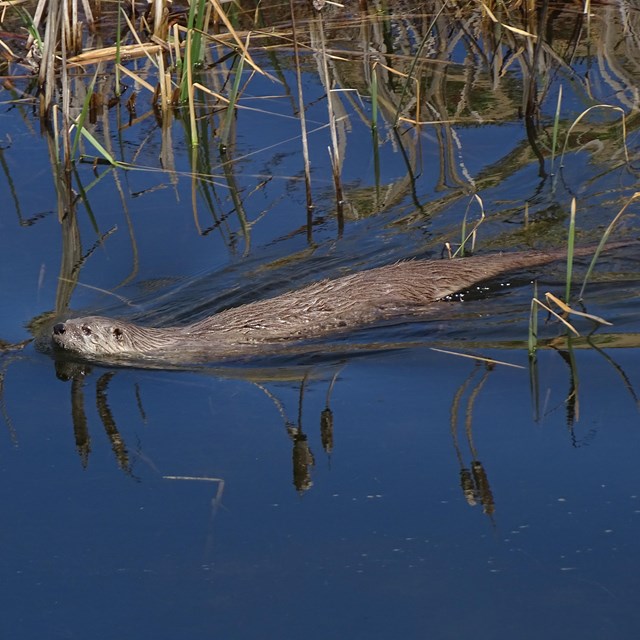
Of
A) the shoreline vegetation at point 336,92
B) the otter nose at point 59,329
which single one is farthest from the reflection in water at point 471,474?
the otter nose at point 59,329

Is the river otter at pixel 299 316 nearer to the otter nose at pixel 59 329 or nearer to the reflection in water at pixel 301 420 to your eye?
the otter nose at pixel 59 329

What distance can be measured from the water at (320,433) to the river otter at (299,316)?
0.11 metres

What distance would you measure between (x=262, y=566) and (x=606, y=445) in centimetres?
120

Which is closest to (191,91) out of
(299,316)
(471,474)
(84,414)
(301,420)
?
(299,316)

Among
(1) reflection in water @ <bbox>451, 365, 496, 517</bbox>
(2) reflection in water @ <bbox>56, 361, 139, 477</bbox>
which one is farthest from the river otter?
(1) reflection in water @ <bbox>451, 365, 496, 517</bbox>

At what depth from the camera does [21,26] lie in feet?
30.1

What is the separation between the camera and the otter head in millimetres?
4875

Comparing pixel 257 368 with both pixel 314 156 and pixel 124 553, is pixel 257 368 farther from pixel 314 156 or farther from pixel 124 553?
pixel 314 156

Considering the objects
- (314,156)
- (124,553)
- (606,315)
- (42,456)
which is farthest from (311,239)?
(124,553)

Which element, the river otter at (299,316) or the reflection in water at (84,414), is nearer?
the reflection in water at (84,414)

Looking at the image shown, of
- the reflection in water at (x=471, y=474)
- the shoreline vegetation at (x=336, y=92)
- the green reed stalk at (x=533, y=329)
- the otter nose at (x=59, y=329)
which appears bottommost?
the reflection in water at (x=471, y=474)

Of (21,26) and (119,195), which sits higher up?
(21,26)

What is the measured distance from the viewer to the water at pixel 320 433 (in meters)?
2.96

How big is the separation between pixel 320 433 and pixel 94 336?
1.44 meters
